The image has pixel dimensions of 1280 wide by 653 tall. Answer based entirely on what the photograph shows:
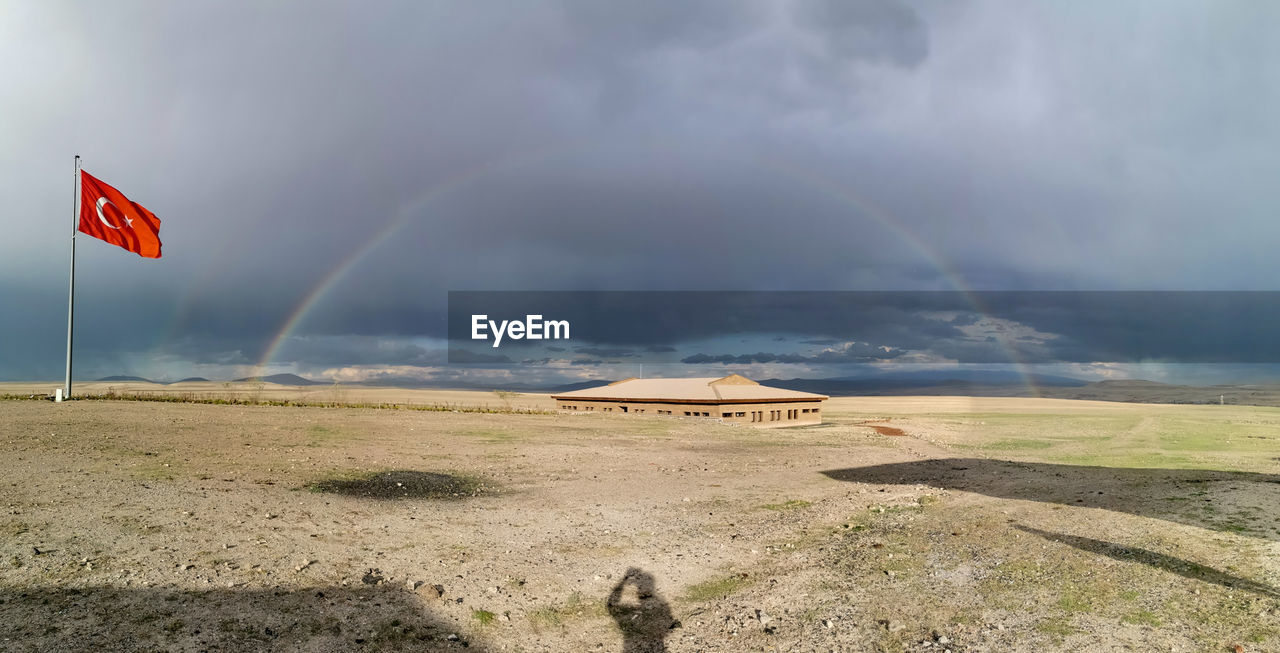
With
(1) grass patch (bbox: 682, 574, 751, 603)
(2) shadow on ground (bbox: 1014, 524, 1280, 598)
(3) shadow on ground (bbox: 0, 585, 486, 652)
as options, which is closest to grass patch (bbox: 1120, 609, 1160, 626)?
(2) shadow on ground (bbox: 1014, 524, 1280, 598)

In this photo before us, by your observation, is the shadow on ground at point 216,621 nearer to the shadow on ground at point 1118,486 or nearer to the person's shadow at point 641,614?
the person's shadow at point 641,614

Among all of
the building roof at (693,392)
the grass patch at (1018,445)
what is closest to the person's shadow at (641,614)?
the grass patch at (1018,445)

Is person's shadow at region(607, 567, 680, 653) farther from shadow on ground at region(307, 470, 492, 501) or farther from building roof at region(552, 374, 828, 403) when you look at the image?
building roof at region(552, 374, 828, 403)

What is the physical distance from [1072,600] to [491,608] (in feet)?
24.8

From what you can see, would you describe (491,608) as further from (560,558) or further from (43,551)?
(43,551)

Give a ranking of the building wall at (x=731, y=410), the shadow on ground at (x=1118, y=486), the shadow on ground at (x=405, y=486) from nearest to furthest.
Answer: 1. the shadow on ground at (x=1118, y=486)
2. the shadow on ground at (x=405, y=486)
3. the building wall at (x=731, y=410)

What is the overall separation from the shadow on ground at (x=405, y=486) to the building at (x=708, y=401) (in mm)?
29736

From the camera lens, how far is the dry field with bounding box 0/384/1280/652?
8.05 m

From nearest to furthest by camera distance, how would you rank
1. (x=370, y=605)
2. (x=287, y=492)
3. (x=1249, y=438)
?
(x=370, y=605) → (x=287, y=492) → (x=1249, y=438)

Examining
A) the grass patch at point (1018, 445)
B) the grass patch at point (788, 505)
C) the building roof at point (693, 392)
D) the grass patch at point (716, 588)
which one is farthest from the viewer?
the building roof at point (693, 392)

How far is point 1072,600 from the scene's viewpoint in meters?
8.97

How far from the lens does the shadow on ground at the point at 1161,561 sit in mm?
9273

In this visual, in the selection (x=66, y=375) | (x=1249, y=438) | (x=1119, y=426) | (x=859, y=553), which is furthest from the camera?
(x=1119, y=426)

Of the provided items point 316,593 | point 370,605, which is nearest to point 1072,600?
point 370,605
